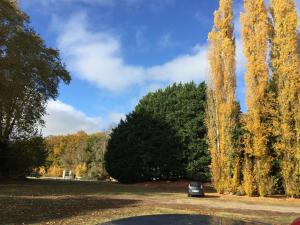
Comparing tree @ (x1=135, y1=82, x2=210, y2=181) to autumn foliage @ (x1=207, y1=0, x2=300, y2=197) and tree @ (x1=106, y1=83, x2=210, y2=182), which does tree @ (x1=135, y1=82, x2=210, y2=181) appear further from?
autumn foliage @ (x1=207, y1=0, x2=300, y2=197)

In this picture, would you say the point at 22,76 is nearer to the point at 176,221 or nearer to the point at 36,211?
the point at 36,211

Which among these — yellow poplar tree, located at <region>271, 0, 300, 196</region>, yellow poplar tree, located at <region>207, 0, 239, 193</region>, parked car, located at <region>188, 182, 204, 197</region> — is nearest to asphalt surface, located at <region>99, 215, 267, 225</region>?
parked car, located at <region>188, 182, 204, 197</region>

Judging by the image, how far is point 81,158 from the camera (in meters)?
81.9

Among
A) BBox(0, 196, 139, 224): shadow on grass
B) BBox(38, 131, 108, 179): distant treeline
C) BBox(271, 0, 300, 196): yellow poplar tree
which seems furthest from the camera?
BBox(38, 131, 108, 179): distant treeline

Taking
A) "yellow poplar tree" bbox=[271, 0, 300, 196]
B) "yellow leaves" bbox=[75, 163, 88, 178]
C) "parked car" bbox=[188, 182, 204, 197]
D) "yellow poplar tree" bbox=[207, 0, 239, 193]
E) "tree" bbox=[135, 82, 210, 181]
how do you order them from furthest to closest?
1. "yellow leaves" bbox=[75, 163, 88, 178]
2. "tree" bbox=[135, 82, 210, 181]
3. "yellow poplar tree" bbox=[207, 0, 239, 193]
4. "yellow poplar tree" bbox=[271, 0, 300, 196]
5. "parked car" bbox=[188, 182, 204, 197]

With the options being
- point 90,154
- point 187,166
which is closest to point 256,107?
point 187,166

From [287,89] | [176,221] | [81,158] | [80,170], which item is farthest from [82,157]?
[176,221]

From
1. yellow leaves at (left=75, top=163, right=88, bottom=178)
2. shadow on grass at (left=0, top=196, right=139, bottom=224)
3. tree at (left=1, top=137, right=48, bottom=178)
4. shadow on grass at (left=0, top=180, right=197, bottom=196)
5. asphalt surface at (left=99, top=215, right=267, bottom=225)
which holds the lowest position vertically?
Answer: shadow on grass at (left=0, top=196, right=139, bottom=224)

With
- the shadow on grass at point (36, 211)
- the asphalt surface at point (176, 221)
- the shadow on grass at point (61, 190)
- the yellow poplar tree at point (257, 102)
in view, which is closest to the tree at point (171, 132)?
the shadow on grass at point (61, 190)

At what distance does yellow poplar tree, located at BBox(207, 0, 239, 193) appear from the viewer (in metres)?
34.6

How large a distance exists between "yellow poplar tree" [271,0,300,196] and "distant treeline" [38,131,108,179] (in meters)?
37.6

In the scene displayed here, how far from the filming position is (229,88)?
117ft

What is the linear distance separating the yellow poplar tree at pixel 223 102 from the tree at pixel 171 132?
5467 mm

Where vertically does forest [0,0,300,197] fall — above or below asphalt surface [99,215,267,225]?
above
